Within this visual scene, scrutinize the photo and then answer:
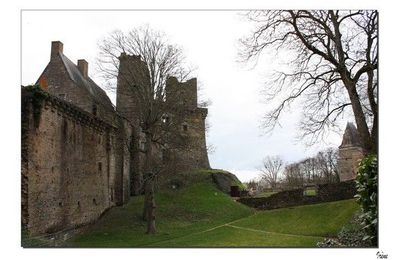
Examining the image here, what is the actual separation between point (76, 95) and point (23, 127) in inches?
332

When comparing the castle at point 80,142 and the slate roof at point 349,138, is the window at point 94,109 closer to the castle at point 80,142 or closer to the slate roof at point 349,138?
the castle at point 80,142

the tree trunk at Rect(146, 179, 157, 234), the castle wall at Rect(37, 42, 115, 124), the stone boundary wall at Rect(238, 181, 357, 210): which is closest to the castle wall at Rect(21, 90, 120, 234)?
the castle wall at Rect(37, 42, 115, 124)

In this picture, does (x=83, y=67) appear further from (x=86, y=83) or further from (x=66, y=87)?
(x=66, y=87)

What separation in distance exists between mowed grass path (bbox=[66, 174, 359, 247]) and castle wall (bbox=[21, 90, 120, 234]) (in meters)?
1.15

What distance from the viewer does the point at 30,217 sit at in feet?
45.4

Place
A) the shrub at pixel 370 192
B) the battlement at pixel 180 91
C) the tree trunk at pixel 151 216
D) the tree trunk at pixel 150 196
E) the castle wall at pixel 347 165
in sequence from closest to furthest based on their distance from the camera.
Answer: the shrub at pixel 370 192, the tree trunk at pixel 151 216, the tree trunk at pixel 150 196, the battlement at pixel 180 91, the castle wall at pixel 347 165

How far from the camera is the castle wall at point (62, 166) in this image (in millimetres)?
14328

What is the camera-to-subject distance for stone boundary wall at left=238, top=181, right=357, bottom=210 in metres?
23.0

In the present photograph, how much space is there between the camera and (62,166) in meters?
16.9

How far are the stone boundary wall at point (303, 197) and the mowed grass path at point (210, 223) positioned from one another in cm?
101

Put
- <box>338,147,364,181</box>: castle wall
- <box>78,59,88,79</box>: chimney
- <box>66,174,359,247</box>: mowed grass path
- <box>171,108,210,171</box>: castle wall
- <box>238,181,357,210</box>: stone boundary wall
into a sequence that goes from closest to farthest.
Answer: <box>66,174,359,247</box>: mowed grass path, <box>171,108,210,171</box>: castle wall, <box>238,181,357,210</box>: stone boundary wall, <box>78,59,88,79</box>: chimney, <box>338,147,364,181</box>: castle wall

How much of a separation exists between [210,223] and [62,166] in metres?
8.15

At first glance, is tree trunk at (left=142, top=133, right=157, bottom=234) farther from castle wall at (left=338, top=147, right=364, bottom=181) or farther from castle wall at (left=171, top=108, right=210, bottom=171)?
castle wall at (left=338, top=147, right=364, bottom=181)

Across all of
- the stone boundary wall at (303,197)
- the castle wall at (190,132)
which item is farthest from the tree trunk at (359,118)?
the stone boundary wall at (303,197)
